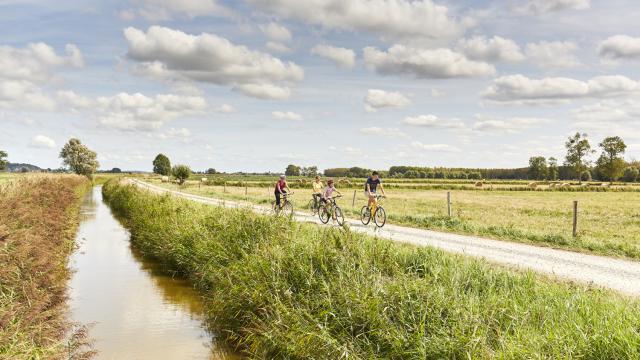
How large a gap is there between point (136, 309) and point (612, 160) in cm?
12090

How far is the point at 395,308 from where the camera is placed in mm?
7105

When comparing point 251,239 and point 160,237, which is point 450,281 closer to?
point 251,239

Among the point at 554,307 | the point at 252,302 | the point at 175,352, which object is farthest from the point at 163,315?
the point at 554,307

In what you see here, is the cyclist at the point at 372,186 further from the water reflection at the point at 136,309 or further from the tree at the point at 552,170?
the tree at the point at 552,170

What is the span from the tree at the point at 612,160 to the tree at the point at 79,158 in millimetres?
116267

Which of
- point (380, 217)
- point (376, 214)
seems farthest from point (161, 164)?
point (380, 217)

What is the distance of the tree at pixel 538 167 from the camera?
6019 inches

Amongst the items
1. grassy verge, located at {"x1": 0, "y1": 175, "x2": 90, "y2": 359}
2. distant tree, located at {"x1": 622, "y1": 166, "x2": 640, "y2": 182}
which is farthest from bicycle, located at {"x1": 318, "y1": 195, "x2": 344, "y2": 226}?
distant tree, located at {"x1": 622, "y1": 166, "x2": 640, "y2": 182}

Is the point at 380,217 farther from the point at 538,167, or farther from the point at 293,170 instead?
the point at 538,167

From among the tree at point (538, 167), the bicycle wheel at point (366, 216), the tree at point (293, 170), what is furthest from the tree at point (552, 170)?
the bicycle wheel at point (366, 216)

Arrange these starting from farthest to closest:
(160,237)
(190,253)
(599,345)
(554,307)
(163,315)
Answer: (160,237)
(190,253)
(163,315)
(554,307)
(599,345)

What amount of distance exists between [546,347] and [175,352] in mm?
6799

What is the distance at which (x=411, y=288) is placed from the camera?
7.43 meters

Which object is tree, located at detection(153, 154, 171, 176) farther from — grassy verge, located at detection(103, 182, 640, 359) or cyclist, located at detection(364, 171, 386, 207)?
grassy verge, located at detection(103, 182, 640, 359)
